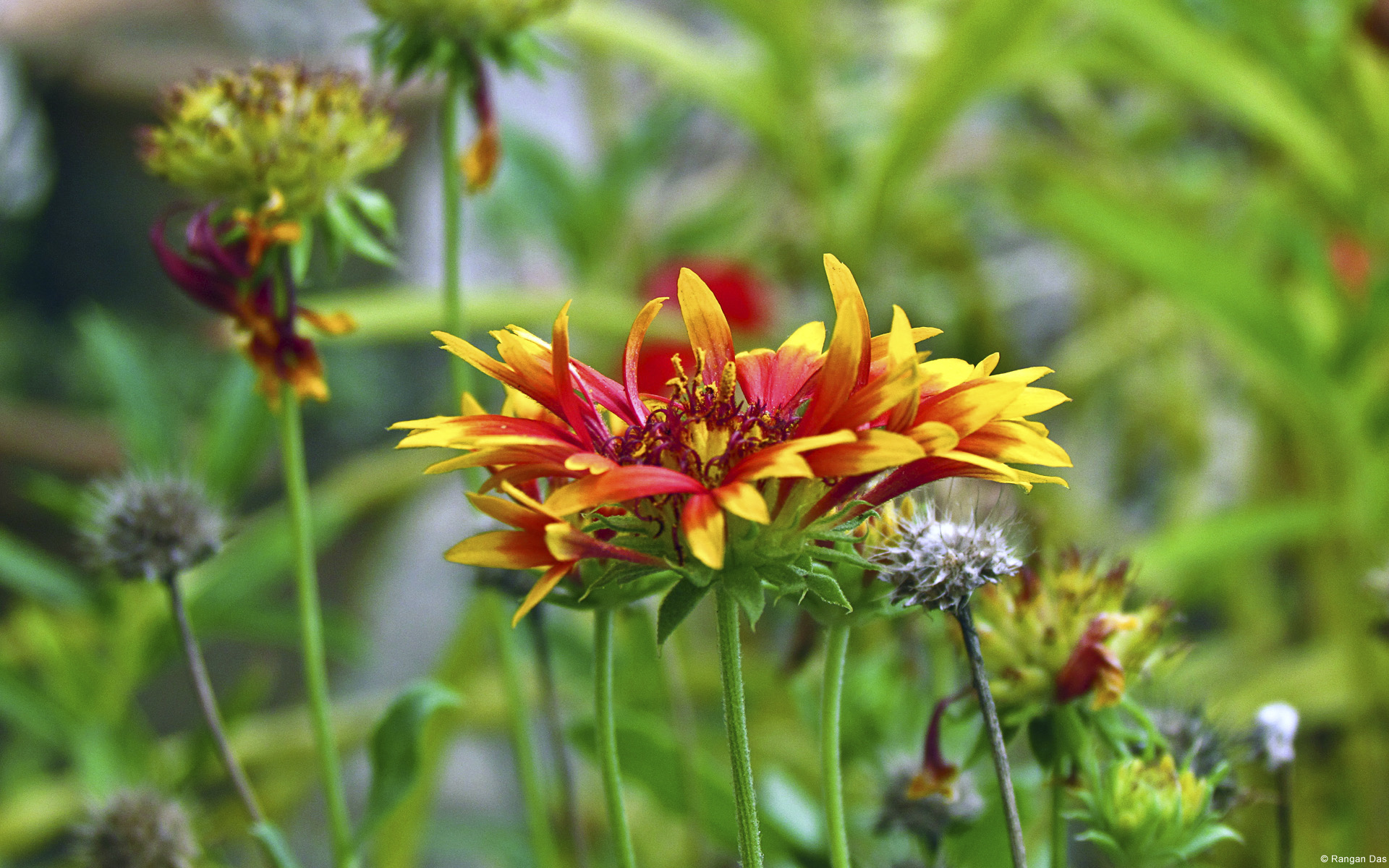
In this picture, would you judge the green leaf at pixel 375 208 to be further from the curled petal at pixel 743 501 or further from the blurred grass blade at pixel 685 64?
the blurred grass blade at pixel 685 64

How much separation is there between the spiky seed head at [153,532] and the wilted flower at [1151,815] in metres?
0.21

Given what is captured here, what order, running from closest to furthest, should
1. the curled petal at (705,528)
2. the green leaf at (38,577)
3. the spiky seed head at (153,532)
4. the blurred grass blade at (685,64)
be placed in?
the curled petal at (705,528) → the spiky seed head at (153,532) → the green leaf at (38,577) → the blurred grass blade at (685,64)

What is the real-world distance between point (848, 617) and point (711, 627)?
636 millimetres

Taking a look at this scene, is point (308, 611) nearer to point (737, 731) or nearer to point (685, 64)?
point (737, 731)

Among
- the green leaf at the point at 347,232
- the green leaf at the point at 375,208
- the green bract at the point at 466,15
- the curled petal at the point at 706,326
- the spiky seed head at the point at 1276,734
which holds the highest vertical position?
the green bract at the point at 466,15

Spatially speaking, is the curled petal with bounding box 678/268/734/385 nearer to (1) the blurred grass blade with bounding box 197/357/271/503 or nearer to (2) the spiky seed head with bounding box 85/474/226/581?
(2) the spiky seed head with bounding box 85/474/226/581

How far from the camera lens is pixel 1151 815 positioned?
Answer: 0.20 m

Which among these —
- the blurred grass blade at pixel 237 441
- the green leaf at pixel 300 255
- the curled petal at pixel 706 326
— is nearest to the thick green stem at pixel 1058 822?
the curled petal at pixel 706 326

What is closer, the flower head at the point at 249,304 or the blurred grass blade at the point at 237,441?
the flower head at the point at 249,304

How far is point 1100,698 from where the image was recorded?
0.21m

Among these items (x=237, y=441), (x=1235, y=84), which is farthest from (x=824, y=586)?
(x=1235, y=84)

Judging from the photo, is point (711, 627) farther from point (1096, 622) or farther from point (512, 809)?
point (1096, 622)

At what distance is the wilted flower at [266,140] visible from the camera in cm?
28

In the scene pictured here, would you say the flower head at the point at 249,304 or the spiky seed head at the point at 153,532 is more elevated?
the flower head at the point at 249,304
